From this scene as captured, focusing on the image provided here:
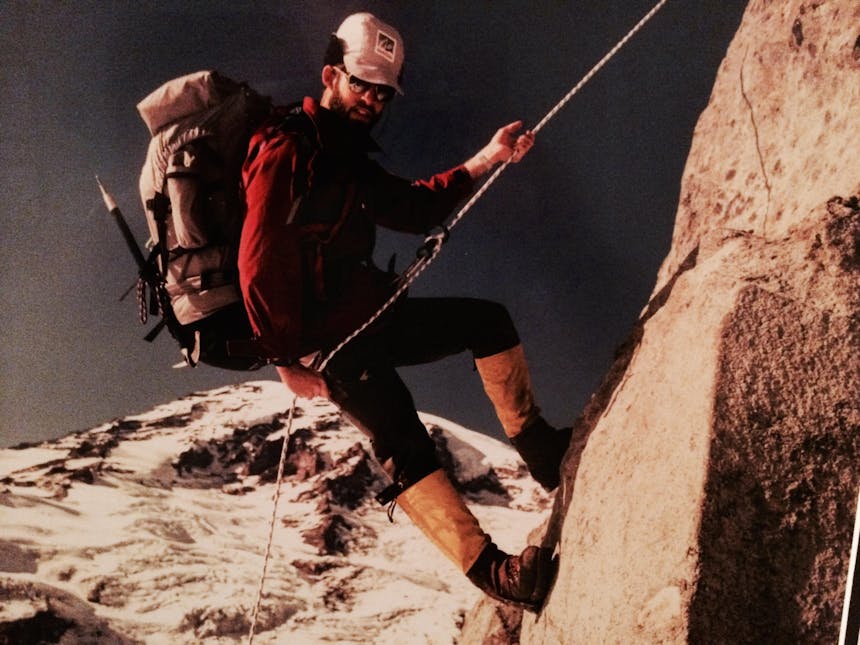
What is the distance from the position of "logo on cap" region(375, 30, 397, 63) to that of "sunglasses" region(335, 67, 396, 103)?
0.52 ft

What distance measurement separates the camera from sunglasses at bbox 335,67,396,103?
10.8 ft

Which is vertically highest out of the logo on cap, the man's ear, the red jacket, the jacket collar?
the logo on cap

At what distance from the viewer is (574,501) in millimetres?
2951

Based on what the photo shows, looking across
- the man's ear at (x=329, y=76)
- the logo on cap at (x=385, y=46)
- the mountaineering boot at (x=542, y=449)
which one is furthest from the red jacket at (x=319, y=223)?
the mountaineering boot at (x=542, y=449)

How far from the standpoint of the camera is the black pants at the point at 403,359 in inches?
127

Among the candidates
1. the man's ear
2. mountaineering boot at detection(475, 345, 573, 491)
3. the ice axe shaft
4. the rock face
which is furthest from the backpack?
the rock face

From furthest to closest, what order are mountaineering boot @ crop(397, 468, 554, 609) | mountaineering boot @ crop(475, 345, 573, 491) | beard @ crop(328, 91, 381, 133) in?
mountaineering boot @ crop(475, 345, 573, 491) < beard @ crop(328, 91, 381, 133) < mountaineering boot @ crop(397, 468, 554, 609)

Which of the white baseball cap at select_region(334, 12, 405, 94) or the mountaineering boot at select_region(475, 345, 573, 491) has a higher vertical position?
the white baseball cap at select_region(334, 12, 405, 94)

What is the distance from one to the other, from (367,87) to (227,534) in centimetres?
868

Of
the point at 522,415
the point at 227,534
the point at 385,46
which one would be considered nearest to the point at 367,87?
the point at 385,46

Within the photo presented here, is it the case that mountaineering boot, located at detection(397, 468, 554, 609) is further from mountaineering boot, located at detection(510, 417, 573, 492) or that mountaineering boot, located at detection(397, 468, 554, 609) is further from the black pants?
mountaineering boot, located at detection(510, 417, 573, 492)

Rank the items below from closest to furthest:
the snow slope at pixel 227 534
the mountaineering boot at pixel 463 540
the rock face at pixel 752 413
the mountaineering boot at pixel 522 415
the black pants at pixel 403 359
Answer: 1. the rock face at pixel 752 413
2. the mountaineering boot at pixel 463 540
3. the black pants at pixel 403 359
4. the mountaineering boot at pixel 522 415
5. the snow slope at pixel 227 534

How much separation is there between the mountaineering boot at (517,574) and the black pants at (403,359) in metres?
0.60

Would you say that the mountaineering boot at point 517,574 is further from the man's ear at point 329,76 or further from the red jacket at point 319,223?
the man's ear at point 329,76
